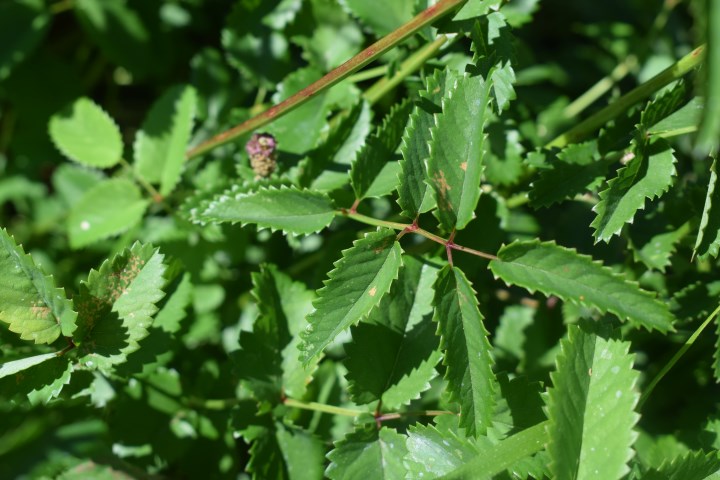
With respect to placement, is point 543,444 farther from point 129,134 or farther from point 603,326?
point 129,134

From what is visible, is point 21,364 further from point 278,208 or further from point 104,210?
point 104,210

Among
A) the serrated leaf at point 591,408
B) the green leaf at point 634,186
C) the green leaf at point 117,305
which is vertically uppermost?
the green leaf at point 634,186

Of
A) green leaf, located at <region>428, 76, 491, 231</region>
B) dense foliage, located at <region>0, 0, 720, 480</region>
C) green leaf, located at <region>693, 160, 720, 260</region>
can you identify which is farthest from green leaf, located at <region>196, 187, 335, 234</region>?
green leaf, located at <region>693, 160, 720, 260</region>

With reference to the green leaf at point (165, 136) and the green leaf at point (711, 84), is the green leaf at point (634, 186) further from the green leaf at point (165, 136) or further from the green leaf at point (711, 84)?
the green leaf at point (165, 136)

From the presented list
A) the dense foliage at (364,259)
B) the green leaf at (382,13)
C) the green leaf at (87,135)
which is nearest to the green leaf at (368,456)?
the dense foliage at (364,259)

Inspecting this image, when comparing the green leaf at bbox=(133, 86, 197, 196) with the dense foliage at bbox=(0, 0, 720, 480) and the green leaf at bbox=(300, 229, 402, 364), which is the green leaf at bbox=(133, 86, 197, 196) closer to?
the dense foliage at bbox=(0, 0, 720, 480)

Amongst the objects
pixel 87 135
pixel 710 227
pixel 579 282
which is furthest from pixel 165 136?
pixel 710 227

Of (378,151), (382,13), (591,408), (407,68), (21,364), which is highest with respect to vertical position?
(382,13)
